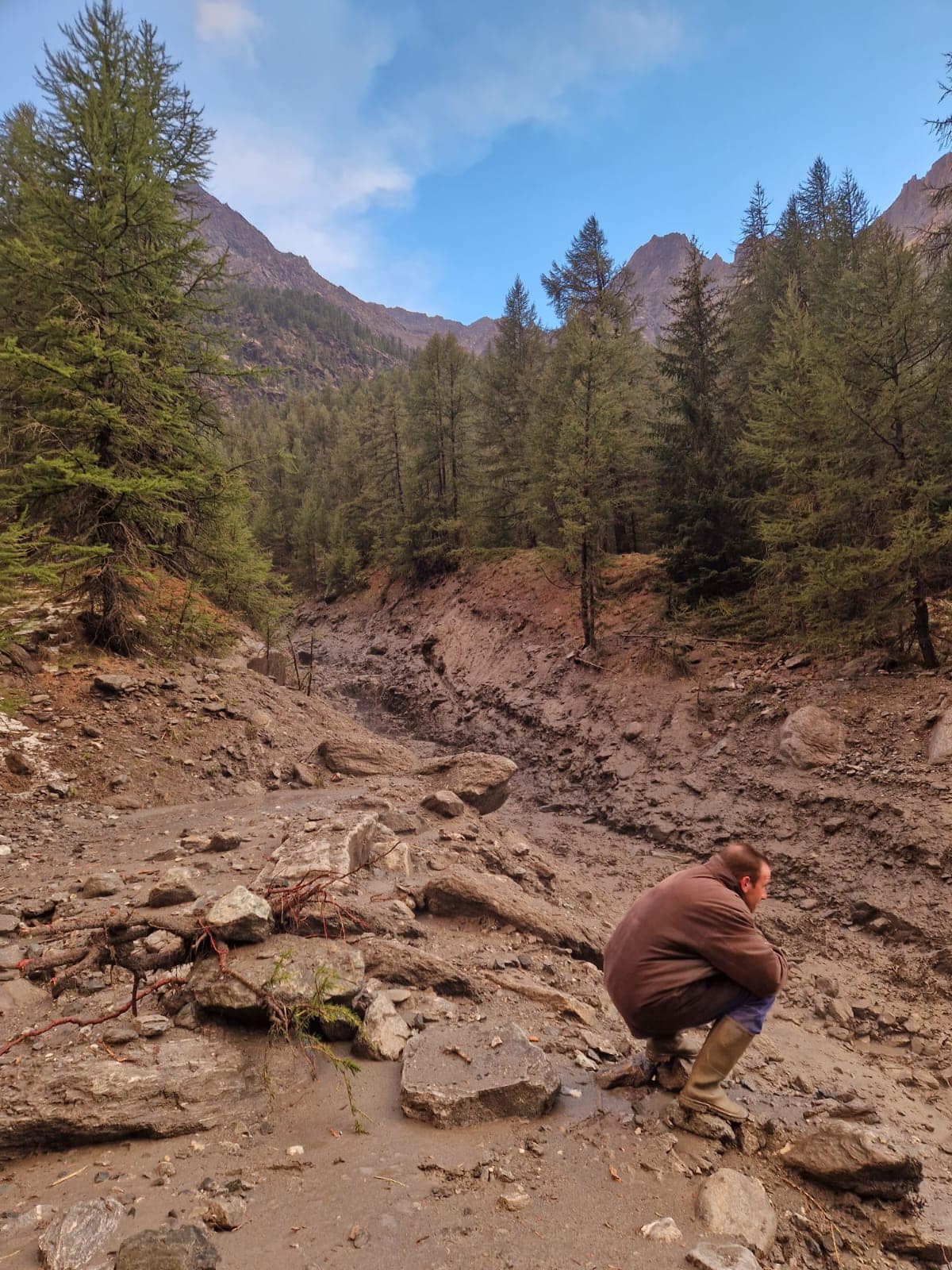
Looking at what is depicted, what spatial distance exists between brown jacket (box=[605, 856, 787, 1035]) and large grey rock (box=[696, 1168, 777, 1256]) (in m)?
0.88

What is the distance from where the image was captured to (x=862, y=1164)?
296cm

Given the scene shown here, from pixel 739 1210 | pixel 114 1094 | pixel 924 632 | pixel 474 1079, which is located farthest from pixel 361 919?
pixel 924 632

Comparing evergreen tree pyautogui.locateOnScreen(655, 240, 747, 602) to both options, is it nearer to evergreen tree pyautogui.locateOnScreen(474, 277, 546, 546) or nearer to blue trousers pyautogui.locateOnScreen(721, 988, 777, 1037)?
evergreen tree pyautogui.locateOnScreen(474, 277, 546, 546)

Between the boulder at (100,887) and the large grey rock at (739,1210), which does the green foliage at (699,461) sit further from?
the boulder at (100,887)

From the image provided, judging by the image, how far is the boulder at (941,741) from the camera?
31.6 ft

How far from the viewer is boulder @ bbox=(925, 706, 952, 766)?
9.62m

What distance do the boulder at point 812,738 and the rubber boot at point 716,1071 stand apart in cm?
904

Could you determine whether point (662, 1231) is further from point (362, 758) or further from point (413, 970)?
point (362, 758)

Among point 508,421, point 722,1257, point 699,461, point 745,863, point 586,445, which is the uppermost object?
point 508,421

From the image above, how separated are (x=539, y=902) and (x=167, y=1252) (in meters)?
5.57

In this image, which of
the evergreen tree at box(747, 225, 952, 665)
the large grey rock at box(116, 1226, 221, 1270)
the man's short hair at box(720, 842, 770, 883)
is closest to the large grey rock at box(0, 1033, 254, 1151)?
the large grey rock at box(116, 1226, 221, 1270)

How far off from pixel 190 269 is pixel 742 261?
38296 millimetres

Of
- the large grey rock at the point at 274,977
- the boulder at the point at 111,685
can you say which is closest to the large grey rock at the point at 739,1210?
the large grey rock at the point at 274,977

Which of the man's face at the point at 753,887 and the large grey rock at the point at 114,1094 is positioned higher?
the man's face at the point at 753,887
